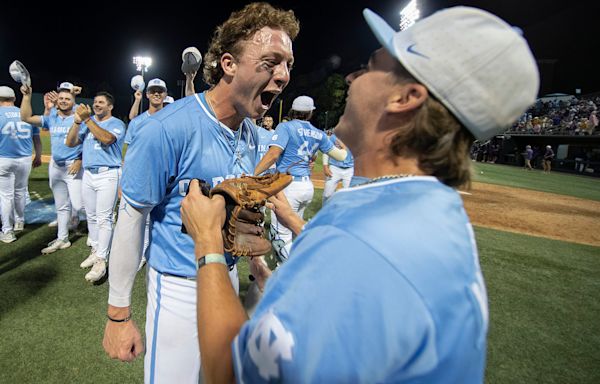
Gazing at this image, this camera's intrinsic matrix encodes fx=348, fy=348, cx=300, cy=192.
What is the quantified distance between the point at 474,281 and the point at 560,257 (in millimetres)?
8311

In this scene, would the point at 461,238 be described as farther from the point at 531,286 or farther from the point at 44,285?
the point at 531,286

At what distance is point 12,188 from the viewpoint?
6.07 m

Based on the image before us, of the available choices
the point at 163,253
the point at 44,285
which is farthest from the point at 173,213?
the point at 44,285

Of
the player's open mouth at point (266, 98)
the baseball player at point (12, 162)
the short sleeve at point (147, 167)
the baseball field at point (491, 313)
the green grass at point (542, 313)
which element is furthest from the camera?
the baseball player at point (12, 162)

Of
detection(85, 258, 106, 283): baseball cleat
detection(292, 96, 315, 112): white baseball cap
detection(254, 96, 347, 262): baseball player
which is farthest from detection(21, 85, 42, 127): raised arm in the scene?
detection(292, 96, 315, 112): white baseball cap

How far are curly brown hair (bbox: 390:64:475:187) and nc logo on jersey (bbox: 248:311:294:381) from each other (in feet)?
2.05

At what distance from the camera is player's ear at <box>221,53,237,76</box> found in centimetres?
216

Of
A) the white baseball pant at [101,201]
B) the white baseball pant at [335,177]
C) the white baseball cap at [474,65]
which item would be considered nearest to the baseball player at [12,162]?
the white baseball pant at [101,201]

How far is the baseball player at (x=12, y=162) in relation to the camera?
5.84 meters

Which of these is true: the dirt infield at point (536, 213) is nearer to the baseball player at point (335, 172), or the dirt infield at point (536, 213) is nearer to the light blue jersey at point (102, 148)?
the baseball player at point (335, 172)

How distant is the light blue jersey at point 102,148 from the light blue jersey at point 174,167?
3.81 metres

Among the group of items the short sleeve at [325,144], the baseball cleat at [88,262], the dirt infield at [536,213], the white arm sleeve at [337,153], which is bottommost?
the baseball cleat at [88,262]

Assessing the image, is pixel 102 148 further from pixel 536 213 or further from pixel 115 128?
pixel 536 213

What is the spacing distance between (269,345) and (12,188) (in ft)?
23.9
